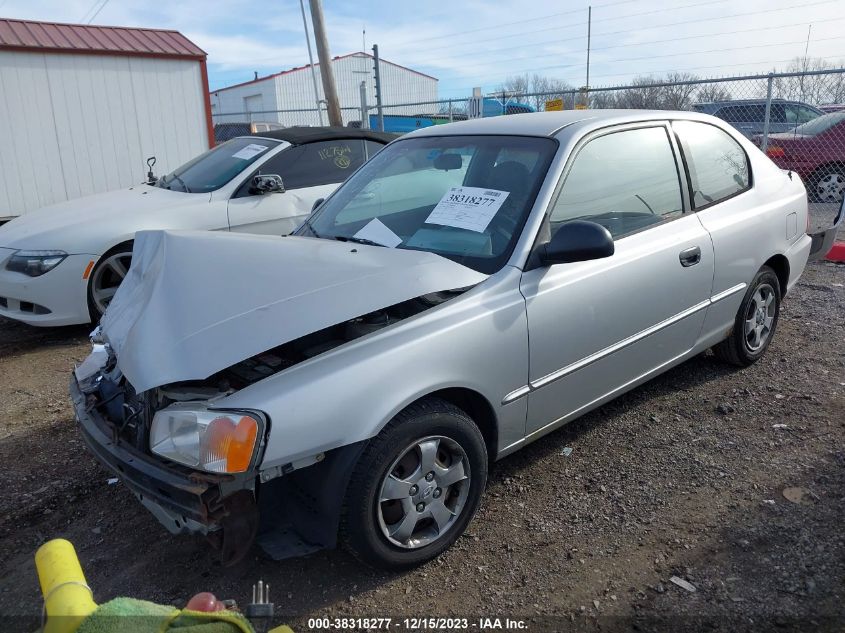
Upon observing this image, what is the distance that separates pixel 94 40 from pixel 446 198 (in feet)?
28.3

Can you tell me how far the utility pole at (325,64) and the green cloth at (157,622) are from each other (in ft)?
38.2

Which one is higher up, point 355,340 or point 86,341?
point 355,340

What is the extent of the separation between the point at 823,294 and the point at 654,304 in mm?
3745

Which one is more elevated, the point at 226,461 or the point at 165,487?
the point at 226,461

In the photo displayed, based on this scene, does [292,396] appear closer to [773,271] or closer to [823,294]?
[773,271]

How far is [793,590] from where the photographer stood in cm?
254

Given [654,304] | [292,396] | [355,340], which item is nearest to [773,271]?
[654,304]

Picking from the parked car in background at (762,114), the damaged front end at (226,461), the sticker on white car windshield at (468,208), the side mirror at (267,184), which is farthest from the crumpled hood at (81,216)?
the parked car in background at (762,114)

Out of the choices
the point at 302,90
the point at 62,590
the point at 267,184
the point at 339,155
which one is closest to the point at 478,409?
the point at 62,590

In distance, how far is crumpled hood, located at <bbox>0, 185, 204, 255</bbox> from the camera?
18.0ft

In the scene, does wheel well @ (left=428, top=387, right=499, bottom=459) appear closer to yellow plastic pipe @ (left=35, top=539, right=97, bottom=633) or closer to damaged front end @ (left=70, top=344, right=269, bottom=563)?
damaged front end @ (left=70, top=344, right=269, bottom=563)

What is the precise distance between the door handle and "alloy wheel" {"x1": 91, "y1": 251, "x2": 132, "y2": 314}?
4225 millimetres

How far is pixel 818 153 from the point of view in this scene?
10.3 metres

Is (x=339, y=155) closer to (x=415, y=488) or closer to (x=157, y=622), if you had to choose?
(x=415, y=488)
